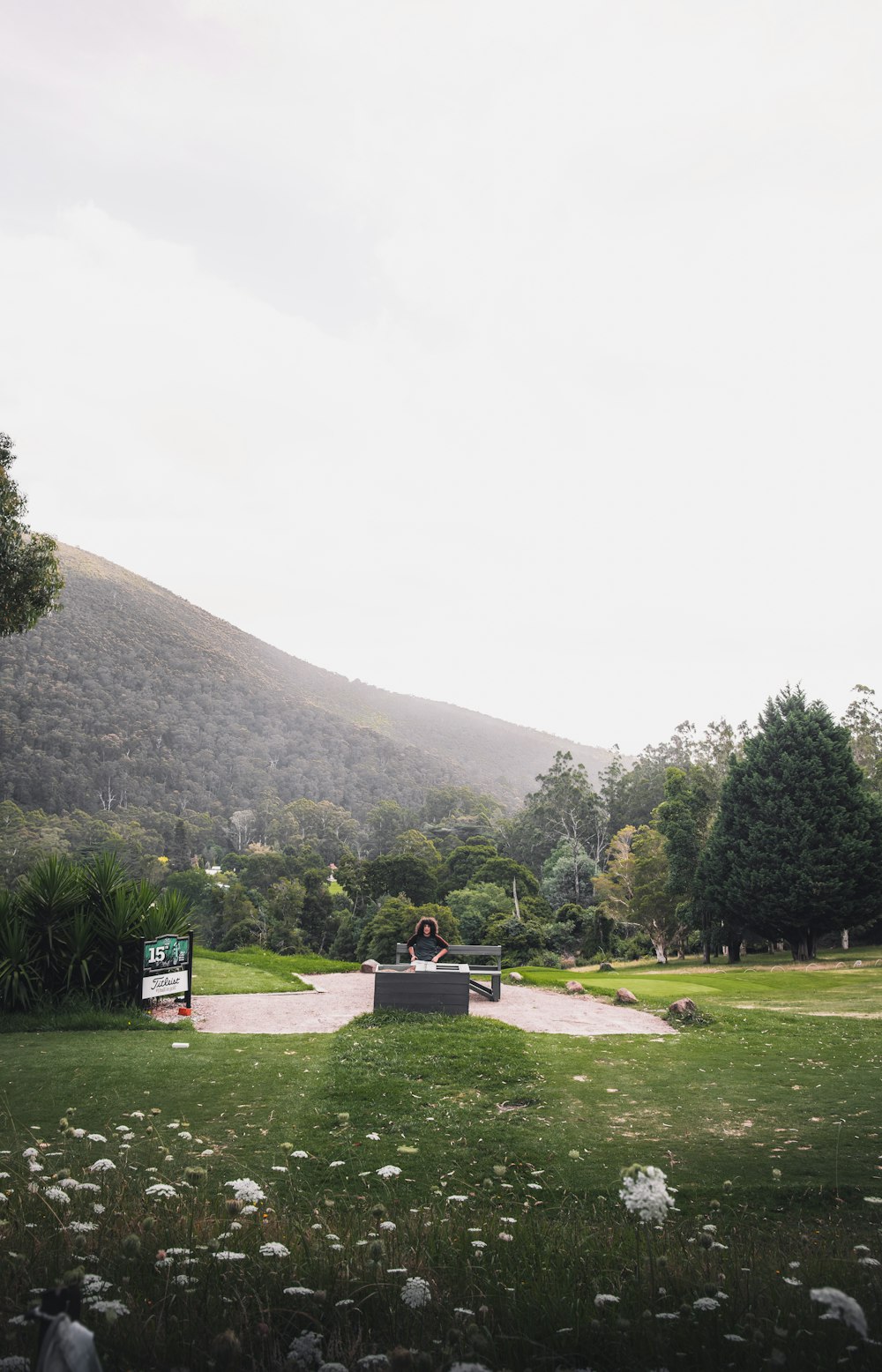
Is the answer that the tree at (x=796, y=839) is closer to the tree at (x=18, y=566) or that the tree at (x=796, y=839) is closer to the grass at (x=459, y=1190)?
the grass at (x=459, y=1190)

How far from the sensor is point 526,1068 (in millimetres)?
8008

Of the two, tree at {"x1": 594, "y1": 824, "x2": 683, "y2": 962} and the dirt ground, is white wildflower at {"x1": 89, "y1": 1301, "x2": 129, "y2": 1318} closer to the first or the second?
the dirt ground

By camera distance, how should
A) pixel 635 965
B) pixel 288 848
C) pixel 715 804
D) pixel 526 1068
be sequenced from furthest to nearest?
pixel 288 848
pixel 715 804
pixel 635 965
pixel 526 1068

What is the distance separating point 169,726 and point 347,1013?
4539 inches

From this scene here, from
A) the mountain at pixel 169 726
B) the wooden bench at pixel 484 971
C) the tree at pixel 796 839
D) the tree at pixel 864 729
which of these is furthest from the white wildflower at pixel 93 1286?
the mountain at pixel 169 726

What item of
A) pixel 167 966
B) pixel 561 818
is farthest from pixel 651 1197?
pixel 561 818

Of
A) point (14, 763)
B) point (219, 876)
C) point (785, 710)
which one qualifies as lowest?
point (219, 876)

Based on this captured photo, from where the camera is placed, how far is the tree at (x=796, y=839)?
26.2 m

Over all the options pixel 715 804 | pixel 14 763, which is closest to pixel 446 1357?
pixel 715 804

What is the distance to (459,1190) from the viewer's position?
473cm

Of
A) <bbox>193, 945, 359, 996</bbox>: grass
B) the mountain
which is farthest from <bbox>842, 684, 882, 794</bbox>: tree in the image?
the mountain

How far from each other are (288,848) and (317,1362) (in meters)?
72.0

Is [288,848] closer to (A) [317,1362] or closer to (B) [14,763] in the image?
(B) [14,763]

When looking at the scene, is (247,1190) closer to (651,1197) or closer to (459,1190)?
(651,1197)
